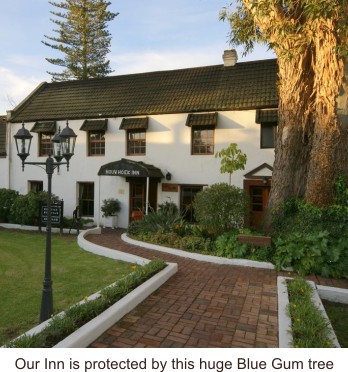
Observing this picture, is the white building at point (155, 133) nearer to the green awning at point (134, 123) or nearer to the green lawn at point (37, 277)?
the green awning at point (134, 123)

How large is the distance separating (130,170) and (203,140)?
12.0 ft

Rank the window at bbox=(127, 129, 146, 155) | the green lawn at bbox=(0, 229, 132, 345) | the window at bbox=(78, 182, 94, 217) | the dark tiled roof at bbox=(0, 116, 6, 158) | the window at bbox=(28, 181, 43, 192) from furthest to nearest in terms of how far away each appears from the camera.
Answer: the dark tiled roof at bbox=(0, 116, 6, 158) < the window at bbox=(28, 181, 43, 192) < the window at bbox=(78, 182, 94, 217) < the window at bbox=(127, 129, 146, 155) < the green lawn at bbox=(0, 229, 132, 345)

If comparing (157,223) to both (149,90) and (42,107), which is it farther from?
(42,107)

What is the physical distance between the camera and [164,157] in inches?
571

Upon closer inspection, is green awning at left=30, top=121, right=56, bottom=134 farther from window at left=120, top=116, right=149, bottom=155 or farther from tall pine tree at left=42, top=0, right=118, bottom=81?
tall pine tree at left=42, top=0, right=118, bottom=81

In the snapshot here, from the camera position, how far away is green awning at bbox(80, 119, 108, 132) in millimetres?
15328

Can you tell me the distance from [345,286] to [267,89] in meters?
9.14

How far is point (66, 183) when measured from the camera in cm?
1648

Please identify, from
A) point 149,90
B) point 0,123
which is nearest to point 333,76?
point 149,90

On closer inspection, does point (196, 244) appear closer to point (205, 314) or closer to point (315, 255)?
point (315, 255)

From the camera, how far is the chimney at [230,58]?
15546mm

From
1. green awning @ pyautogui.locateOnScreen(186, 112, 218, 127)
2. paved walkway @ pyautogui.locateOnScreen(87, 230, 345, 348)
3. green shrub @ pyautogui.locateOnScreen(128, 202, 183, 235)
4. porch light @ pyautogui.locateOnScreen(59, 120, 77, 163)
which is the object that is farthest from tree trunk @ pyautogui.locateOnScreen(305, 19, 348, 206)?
porch light @ pyautogui.locateOnScreen(59, 120, 77, 163)

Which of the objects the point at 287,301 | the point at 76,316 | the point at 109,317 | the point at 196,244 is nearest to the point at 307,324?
the point at 287,301

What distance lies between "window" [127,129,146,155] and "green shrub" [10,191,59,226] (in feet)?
14.2
